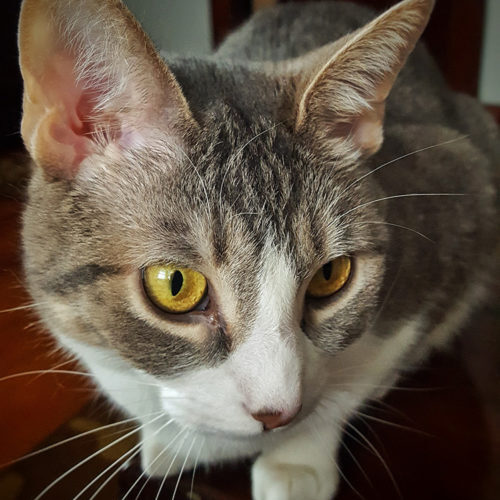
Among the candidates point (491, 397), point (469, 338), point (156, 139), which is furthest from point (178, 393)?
point (469, 338)

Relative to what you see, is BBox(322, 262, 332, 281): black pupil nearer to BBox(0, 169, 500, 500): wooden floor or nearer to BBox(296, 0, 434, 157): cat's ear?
BBox(296, 0, 434, 157): cat's ear

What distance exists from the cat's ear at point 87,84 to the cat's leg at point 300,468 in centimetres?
56

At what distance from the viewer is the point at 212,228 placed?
0.74 meters

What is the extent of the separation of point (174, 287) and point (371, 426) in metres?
0.52

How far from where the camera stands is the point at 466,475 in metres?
0.92

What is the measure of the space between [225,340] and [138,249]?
0.17 meters

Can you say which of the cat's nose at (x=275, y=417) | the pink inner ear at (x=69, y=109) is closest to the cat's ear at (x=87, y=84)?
the pink inner ear at (x=69, y=109)

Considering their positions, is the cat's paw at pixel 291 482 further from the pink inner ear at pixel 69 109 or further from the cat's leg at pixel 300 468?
the pink inner ear at pixel 69 109

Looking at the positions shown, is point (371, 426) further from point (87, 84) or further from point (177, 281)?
point (87, 84)

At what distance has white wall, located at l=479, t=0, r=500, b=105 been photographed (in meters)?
2.11

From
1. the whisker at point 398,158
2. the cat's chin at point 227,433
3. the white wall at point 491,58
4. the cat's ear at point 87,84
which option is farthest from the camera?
the white wall at point 491,58

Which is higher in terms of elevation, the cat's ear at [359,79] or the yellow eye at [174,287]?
the cat's ear at [359,79]

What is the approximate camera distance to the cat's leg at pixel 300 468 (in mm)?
902

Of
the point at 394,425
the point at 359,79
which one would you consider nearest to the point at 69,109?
the point at 359,79
